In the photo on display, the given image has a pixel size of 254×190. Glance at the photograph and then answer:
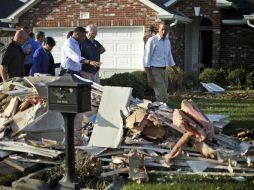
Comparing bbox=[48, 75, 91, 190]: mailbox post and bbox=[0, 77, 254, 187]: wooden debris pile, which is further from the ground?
bbox=[48, 75, 91, 190]: mailbox post

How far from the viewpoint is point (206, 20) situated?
2273 cm

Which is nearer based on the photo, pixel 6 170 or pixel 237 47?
pixel 6 170

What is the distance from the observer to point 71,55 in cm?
944

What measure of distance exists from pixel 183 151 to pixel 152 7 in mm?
13755

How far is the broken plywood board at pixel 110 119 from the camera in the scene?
739 centimetres

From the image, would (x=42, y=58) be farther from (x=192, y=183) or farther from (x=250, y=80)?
(x=250, y=80)

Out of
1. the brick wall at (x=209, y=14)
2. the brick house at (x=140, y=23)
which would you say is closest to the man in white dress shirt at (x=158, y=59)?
the brick house at (x=140, y=23)

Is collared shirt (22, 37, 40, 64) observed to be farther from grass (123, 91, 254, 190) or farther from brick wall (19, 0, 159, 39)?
brick wall (19, 0, 159, 39)

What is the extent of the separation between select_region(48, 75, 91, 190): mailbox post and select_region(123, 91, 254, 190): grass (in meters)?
0.70

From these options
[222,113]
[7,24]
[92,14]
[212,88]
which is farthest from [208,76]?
[7,24]

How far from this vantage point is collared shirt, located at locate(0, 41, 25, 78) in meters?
9.57

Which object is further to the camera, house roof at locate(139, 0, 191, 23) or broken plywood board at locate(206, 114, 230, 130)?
house roof at locate(139, 0, 191, 23)

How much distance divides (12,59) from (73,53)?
1206 millimetres

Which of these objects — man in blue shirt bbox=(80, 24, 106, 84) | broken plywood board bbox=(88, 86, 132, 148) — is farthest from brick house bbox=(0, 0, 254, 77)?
broken plywood board bbox=(88, 86, 132, 148)
